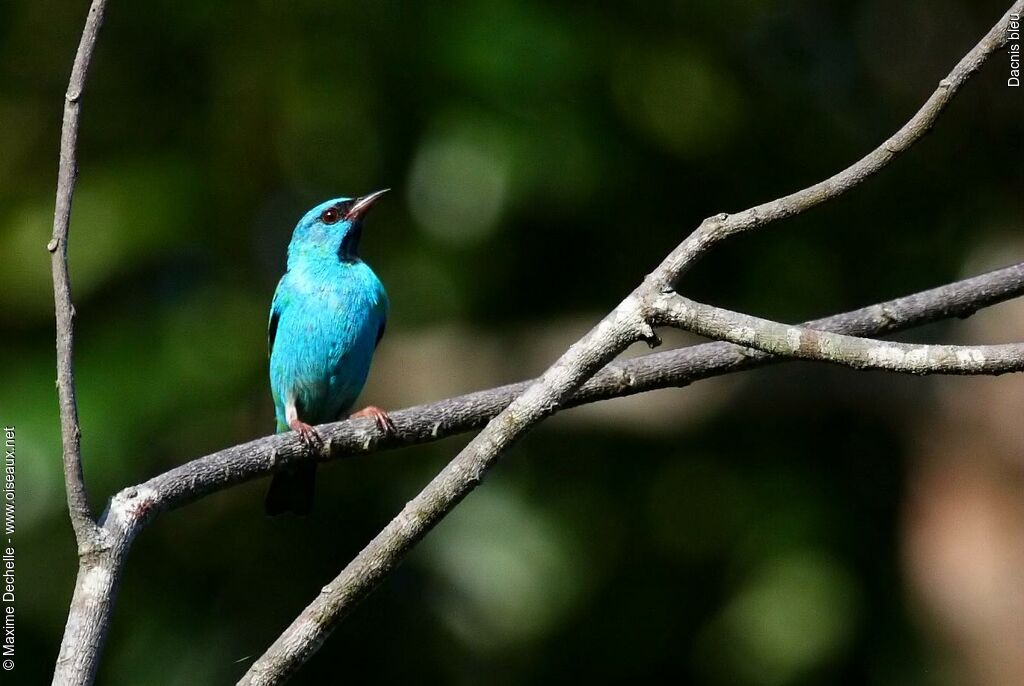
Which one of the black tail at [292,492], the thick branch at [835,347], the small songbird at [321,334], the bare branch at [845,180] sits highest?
the bare branch at [845,180]

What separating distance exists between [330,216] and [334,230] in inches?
3.6

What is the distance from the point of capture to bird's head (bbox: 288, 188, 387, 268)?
21.0 feet

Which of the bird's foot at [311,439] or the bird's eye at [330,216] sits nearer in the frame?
the bird's foot at [311,439]

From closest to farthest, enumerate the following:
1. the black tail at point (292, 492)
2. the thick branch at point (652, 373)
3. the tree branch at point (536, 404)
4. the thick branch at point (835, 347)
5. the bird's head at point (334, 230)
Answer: the thick branch at point (835, 347) < the tree branch at point (536, 404) < the thick branch at point (652, 373) < the black tail at point (292, 492) < the bird's head at point (334, 230)

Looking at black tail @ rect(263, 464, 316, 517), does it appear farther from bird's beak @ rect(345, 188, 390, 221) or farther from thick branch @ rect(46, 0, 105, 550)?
thick branch @ rect(46, 0, 105, 550)

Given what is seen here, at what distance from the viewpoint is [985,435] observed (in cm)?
744

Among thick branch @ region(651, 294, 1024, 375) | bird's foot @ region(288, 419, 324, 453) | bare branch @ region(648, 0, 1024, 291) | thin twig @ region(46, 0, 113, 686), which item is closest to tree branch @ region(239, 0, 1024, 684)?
bare branch @ region(648, 0, 1024, 291)

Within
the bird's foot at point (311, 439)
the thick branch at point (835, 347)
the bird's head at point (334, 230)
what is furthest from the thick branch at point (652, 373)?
the bird's head at point (334, 230)

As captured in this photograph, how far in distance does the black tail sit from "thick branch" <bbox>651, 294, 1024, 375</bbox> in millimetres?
3216

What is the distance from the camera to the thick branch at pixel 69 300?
288 cm

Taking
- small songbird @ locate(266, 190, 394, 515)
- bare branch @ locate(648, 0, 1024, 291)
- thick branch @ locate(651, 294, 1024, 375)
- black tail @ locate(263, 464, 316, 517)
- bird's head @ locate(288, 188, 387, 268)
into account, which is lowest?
black tail @ locate(263, 464, 316, 517)

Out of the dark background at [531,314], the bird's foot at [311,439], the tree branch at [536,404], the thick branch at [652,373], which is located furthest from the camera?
the dark background at [531,314]

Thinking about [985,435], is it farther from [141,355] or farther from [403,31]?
[141,355]

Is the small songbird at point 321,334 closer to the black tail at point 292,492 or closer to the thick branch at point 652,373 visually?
the black tail at point 292,492
